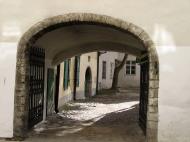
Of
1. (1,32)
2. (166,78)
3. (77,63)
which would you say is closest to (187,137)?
(166,78)

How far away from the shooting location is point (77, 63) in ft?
73.8

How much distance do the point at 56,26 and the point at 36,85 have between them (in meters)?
2.15

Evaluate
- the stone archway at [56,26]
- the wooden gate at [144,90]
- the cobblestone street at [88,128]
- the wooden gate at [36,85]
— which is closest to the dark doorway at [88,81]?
the cobblestone street at [88,128]

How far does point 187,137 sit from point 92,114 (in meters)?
7.13

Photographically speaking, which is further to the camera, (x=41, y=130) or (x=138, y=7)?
(x=41, y=130)

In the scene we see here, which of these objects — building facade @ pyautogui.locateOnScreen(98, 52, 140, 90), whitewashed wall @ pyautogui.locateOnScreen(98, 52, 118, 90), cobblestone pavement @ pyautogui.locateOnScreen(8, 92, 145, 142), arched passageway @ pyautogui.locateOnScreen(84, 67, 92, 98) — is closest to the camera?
cobblestone pavement @ pyautogui.locateOnScreen(8, 92, 145, 142)

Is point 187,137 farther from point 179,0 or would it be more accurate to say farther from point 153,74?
point 179,0

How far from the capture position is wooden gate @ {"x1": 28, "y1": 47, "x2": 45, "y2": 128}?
10932 millimetres

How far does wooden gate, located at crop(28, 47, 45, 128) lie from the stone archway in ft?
1.72

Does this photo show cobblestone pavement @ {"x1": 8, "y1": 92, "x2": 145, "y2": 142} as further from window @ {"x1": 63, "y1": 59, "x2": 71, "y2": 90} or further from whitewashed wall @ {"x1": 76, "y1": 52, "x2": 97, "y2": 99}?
whitewashed wall @ {"x1": 76, "y1": 52, "x2": 97, "y2": 99}

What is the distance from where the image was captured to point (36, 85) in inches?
459

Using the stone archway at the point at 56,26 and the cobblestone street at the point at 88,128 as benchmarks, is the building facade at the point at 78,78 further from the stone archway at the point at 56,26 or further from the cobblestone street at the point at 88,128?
the stone archway at the point at 56,26

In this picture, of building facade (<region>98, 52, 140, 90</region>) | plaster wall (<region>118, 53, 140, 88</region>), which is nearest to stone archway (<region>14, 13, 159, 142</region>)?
building facade (<region>98, 52, 140, 90</region>)

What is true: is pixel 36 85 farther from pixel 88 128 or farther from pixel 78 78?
pixel 78 78
